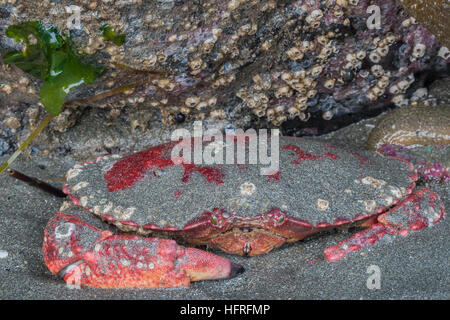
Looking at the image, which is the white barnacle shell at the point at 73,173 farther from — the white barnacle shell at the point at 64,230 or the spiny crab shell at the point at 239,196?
the white barnacle shell at the point at 64,230

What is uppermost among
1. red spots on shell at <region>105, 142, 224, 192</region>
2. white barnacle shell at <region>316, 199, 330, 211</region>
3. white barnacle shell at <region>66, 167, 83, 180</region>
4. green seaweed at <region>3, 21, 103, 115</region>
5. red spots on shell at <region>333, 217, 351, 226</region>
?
green seaweed at <region>3, 21, 103, 115</region>

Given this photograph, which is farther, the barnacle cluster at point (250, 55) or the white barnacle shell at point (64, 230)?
the barnacle cluster at point (250, 55)

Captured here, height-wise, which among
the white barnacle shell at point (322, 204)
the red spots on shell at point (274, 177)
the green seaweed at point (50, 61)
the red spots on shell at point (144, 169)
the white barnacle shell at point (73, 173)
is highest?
the green seaweed at point (50, 61)

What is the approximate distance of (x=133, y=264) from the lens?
78.9 inches

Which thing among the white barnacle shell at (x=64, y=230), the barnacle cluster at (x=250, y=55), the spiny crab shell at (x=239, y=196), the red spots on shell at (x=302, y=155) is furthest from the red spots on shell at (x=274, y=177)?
the white barnacle shell at (x=64, y=230)

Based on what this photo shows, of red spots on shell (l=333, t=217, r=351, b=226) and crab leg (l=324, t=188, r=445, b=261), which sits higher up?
red spots on shell (l=333, t=217, r=351, b=226)

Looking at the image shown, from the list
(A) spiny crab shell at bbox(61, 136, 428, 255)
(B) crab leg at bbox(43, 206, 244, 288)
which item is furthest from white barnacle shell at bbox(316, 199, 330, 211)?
(B) crab leg at bbox(43, 206, 244, 288)

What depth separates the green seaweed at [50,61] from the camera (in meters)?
2.29

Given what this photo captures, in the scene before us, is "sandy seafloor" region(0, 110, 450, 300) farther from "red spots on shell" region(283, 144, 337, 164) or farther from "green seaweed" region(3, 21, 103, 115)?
"green seaweed" region(3, 21, 103, 115)

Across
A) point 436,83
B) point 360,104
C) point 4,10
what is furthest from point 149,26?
point 436,83

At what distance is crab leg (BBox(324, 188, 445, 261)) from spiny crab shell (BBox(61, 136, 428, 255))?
0.16 ft

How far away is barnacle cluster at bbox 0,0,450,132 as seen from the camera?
7.75 feet

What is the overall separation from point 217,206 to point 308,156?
1.71 ft

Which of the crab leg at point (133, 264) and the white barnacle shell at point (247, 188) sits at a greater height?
the white barnacle shell at point (247, 188)
